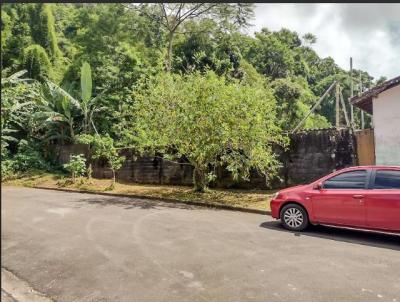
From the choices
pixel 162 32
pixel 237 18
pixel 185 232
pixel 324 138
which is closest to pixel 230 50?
pixel 237 18

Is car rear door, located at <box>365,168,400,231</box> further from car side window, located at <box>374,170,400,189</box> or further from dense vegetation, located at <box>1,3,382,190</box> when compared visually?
dense vegetation, located at <box>1,3,382,190</box>

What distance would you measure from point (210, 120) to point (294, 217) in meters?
4.48

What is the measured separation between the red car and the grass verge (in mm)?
2049

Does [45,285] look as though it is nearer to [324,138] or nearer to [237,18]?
[324,138]

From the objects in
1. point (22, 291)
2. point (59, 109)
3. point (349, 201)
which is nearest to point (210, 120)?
point (349, 201)

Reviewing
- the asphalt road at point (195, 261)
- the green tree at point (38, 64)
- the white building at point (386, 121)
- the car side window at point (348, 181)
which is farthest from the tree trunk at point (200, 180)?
the green tree at point (38, 64)

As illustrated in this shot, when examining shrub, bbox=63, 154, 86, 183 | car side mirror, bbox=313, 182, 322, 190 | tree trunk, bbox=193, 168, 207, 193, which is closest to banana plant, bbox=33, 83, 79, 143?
shrub, bbox=63, 154, 86, 183

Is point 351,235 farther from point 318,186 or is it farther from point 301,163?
point 301,163

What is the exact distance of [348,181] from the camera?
7.69 metres

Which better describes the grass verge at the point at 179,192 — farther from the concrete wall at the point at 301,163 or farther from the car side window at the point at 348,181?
the car side window at the point at 348,181

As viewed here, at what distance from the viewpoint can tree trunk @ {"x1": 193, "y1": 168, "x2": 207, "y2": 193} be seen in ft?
44.3

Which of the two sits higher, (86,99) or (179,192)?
(86,99)

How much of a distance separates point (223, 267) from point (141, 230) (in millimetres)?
2647

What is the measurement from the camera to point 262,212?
10.1 metres
